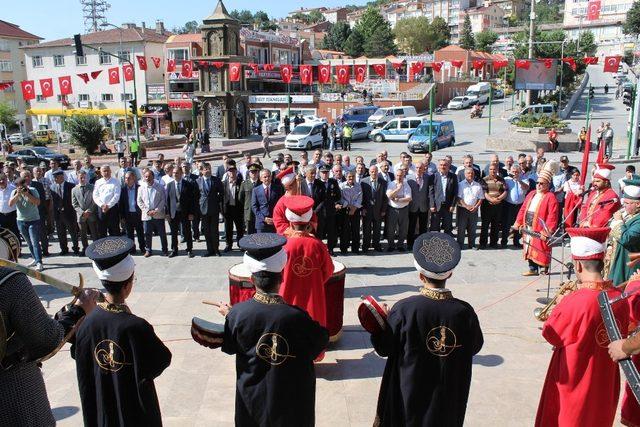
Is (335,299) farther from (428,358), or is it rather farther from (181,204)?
(181,204)

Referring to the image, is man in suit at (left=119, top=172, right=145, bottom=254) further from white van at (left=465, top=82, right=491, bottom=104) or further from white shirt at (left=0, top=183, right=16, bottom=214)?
white van at (left=465, top=82, right=491, bottom=104)

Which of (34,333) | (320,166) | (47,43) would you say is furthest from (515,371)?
(47,43)

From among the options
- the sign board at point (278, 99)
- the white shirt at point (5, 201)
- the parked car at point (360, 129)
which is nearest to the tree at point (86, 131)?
the parked car at point (360, 129)

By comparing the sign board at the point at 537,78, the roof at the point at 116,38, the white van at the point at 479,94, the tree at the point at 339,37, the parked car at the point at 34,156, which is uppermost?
the tree at the point at 339,37

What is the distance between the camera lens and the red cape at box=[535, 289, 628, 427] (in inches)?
152

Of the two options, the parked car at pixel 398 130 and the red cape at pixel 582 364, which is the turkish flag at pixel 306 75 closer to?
the parked car at pixel 398 130

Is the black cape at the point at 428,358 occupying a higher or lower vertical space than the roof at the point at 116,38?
lower

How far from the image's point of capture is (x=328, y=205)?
10727 millimetres

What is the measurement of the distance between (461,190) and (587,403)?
7.43 m

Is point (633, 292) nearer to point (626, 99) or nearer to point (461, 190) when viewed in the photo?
point (461, 190)

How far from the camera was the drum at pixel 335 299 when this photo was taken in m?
6.43

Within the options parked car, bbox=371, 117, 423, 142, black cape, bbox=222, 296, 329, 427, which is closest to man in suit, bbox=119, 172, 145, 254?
black cape, bbox=222, 296, 329, 427

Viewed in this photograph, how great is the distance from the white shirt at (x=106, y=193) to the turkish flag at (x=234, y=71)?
24678mm

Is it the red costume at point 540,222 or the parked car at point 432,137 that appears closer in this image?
the red costume at point 540,222
